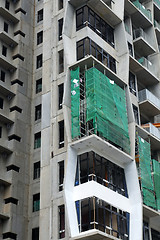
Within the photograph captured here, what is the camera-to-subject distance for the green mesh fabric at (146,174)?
3638cm

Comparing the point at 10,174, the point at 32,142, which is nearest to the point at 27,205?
the point at 10,174

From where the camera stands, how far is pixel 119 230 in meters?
32.5

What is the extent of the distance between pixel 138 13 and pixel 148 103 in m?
10.3

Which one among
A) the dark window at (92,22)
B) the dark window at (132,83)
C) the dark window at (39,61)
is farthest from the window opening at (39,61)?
the dark window at (132,83)

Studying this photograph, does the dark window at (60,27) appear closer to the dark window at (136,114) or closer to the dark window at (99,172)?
the dark window at (136,114)

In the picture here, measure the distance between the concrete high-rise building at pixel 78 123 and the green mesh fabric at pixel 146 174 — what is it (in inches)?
3.9

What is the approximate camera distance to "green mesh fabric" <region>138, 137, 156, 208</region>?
36375mm

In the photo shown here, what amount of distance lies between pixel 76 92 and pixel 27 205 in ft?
35.0

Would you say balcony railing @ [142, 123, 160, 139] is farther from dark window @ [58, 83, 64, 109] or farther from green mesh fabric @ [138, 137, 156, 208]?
dark window @ [58, 83, 64, 109]

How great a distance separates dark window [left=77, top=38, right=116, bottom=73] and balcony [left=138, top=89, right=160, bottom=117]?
5.42 metres

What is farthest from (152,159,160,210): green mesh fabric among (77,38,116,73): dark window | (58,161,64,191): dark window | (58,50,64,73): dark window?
(58,50,64,73): dark window

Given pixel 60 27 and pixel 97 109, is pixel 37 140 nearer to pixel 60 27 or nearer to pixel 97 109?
pixel 97 109

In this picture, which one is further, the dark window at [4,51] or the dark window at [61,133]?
the dark window at [4,51]

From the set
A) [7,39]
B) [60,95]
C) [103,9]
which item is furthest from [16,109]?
[103,9]
